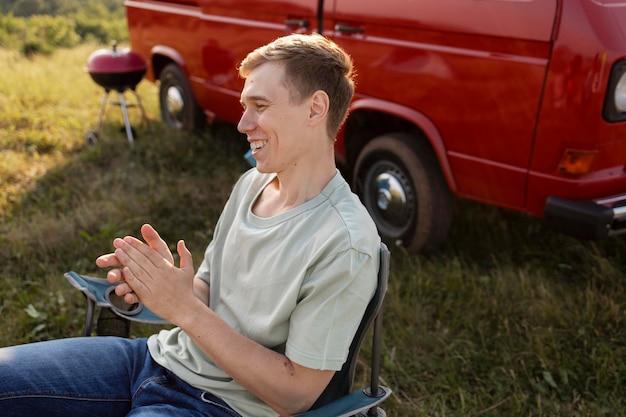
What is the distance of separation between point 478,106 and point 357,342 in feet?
6.60

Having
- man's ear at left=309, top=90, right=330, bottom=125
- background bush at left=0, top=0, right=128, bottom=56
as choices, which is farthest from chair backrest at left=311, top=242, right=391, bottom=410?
background bush at left=0, top=0, right=128, bottom=56

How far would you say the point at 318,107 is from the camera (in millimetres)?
1979

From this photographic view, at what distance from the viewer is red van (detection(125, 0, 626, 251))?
3266mm

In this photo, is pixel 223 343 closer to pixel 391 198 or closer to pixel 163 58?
pixel 391 198

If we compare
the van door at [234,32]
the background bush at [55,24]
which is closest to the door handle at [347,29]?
the van door at [234,32]

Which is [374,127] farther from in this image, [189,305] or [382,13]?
[189,305]

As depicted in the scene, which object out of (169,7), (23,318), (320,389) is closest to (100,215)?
(23,318)

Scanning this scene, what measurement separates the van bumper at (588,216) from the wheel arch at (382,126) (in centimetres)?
66

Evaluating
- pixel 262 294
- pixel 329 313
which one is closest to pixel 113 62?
pixel 262 294

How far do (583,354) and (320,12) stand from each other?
8.16 ft

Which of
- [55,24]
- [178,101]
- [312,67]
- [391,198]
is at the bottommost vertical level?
[55,24]

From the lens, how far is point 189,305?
1861 mm

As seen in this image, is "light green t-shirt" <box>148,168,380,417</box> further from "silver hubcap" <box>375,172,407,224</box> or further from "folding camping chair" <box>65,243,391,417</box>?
"silver hubcap" <box>375,172,407,224</box>

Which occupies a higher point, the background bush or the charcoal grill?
the charcoal grill
